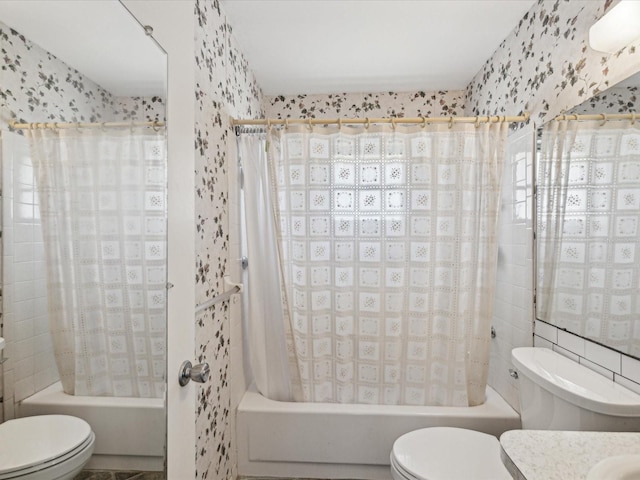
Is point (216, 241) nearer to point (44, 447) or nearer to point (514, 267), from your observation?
point (44, 447)

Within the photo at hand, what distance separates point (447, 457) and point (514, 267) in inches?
Result: 39.6

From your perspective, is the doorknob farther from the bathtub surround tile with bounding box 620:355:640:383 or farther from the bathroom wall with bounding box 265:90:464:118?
the bathroom wall with bounding box 265:90:464:118

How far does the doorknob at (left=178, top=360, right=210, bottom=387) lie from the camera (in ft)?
2.86

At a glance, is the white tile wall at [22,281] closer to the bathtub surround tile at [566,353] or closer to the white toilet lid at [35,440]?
the white toilet lid at [35,440]

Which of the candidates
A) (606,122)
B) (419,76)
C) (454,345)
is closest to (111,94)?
(606,122)

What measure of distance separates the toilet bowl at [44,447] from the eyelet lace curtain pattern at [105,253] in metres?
0.05

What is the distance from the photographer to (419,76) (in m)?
2.39

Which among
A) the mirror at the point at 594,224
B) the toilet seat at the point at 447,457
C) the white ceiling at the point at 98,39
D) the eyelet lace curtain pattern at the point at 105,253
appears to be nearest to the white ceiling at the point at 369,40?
the mirror at the point at 594,224

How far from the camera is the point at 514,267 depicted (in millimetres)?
1817

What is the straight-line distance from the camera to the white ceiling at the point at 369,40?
1.66 metres

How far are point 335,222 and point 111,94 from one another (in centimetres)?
131

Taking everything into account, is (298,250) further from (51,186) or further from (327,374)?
(51,186)

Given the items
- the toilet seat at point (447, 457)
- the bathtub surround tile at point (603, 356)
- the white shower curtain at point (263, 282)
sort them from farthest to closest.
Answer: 1. the white shower curtain at point (263, 282)
2. the toilet seat at point (447, 457)
3. the bathtub surround tile at point (603, 356)

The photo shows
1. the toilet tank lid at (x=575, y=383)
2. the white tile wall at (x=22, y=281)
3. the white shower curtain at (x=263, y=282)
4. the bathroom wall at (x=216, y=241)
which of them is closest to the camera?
the white tile wall at (x=22, y=281)
